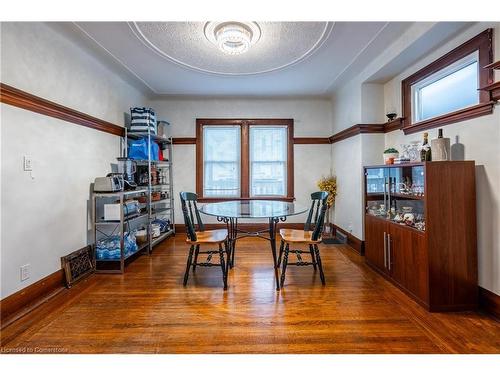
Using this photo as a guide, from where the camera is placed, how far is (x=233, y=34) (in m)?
2.35

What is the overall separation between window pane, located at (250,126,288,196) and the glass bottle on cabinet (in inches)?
80.0

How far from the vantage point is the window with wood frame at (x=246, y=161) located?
493 centimetres

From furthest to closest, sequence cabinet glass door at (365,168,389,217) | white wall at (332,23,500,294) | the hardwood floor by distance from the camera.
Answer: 1. cabinet glass door at (365,168,389,217)
2. white wall at (332,23,500,294)
3. the hardwood floor

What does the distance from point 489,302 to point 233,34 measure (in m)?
3.23

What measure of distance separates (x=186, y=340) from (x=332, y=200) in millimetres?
3736

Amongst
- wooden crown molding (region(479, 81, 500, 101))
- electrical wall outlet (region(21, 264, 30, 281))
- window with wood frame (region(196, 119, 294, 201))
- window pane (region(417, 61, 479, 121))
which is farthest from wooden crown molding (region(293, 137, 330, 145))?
electrical wall outlet (region(21, 264, 30, 281))

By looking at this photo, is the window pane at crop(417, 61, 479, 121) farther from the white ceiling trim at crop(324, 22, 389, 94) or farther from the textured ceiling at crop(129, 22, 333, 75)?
the textured ceiling at crop(129, 22, 333, 75)

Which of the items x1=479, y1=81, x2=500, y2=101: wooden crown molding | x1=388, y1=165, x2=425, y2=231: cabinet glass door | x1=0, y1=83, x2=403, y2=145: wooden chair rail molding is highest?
x1=0, y1=83, x2=403, y2=145: wooden chair rail molding

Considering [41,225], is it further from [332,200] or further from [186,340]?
[332,200]

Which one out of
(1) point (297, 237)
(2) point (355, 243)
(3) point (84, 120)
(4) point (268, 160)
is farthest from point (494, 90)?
(3) point (84, 120)

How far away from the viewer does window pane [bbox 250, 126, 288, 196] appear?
4.99 metres

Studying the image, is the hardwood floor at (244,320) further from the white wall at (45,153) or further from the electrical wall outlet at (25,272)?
the white wall at (45,153)

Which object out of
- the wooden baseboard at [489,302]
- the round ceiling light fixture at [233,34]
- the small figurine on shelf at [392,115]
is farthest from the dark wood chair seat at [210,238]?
the small figurine on shelf at [392,115]

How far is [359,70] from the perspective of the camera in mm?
3572
